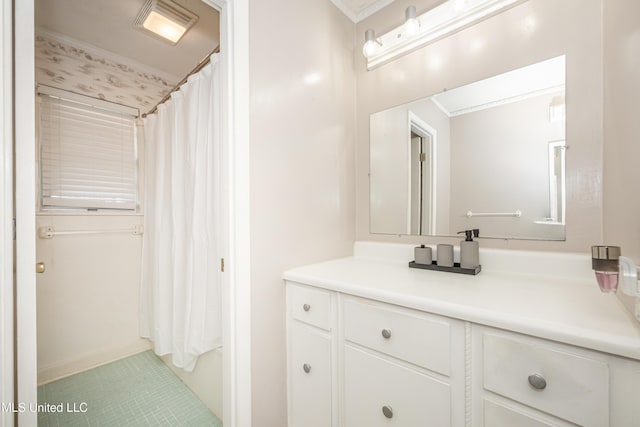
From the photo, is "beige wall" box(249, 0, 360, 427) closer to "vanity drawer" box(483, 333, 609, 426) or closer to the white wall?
"vanity drawer" box(483, 333, 609, 426)

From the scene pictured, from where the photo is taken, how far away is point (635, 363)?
539 mm

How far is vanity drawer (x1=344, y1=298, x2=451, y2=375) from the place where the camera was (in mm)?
774

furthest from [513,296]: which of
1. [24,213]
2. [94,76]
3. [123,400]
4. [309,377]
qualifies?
[94,76]

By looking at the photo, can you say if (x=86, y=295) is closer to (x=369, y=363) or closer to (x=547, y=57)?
(x=369, y=363)

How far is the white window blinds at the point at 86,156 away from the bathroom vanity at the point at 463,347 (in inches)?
69.4

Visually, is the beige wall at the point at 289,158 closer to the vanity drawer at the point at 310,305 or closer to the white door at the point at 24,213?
the vanity drawer at the point at 310,305

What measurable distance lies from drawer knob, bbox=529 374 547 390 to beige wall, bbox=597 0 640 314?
0.33 metres

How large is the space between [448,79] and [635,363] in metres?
1.28

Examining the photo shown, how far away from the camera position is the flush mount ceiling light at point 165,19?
157 cm

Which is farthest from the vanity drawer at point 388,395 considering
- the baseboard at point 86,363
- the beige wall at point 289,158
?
the baseboard at point 86,363

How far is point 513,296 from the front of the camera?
0.84 metres

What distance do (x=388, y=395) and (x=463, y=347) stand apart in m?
0.33

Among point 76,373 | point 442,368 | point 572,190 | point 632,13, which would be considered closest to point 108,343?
point 76,373

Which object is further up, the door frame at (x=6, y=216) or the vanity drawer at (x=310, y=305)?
A: the door frame at (x=6, y=216)
